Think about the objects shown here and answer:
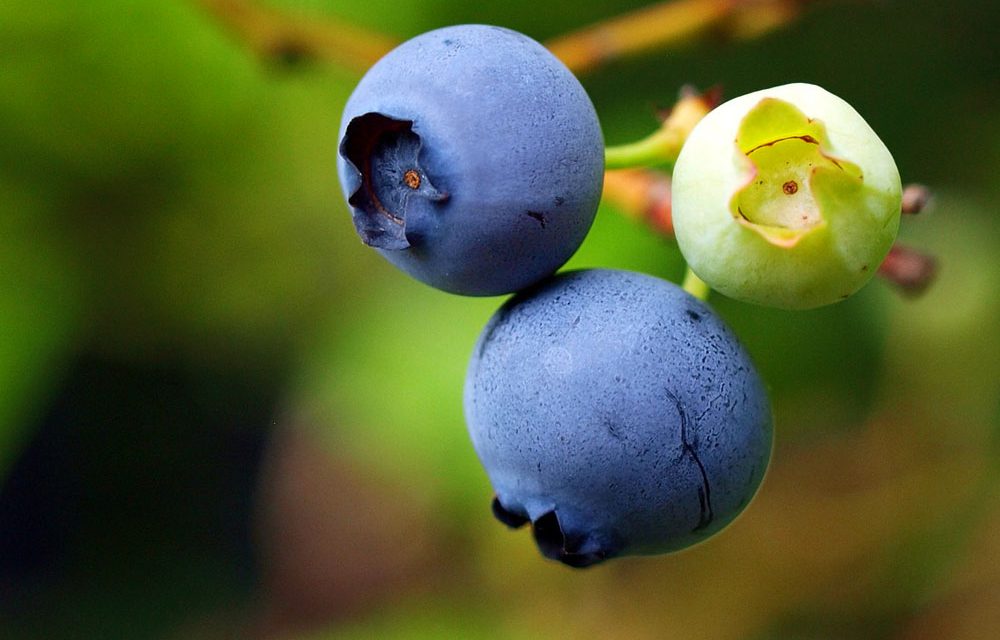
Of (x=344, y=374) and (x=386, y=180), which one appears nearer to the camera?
(x=386, y=180)

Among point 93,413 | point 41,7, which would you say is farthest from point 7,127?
point 93,413

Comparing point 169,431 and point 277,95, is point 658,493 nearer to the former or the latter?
point 277,95

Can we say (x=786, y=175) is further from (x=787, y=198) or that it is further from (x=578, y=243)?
(x=578, y=243)

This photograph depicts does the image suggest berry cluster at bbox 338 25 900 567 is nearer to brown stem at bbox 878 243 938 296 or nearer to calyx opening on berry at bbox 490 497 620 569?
calyx opening on berry at bbox 490 497 620 569

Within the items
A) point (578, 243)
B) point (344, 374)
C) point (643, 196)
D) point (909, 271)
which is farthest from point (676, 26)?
point (344, 374)

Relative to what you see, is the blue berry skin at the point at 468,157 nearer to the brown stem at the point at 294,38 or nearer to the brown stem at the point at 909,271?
the brown stem at the point at 909,271

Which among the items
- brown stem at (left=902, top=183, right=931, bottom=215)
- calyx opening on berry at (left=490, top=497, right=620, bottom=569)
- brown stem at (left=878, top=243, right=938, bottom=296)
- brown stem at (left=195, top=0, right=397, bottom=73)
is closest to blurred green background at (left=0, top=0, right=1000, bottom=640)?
brown stem at (left=195, top=0, right=397, bottom=73)
